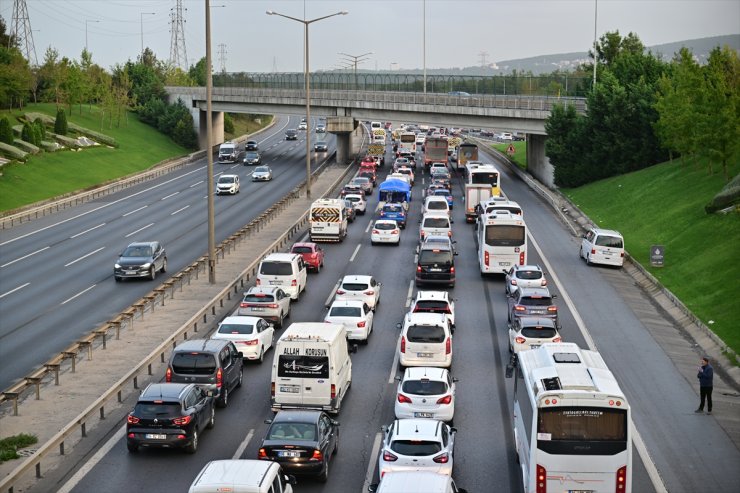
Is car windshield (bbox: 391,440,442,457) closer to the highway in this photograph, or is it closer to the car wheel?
the highway

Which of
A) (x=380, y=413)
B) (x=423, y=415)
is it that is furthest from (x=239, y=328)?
(x=423, y=415)

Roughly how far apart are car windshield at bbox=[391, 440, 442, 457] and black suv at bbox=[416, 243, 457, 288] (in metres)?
23.6

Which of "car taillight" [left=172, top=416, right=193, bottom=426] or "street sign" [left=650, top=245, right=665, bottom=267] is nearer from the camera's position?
"car taillight" [left=172, top=416, right=193, bottom=426]

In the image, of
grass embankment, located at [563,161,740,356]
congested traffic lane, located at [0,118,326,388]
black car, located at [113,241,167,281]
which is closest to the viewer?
congested traffic lane, located at [0,118,326,388]

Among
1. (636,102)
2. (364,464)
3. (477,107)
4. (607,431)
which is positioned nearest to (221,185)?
(477,107)

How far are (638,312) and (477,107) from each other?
157 feet

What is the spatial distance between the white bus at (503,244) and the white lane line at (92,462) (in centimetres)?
2447

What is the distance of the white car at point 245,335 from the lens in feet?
110

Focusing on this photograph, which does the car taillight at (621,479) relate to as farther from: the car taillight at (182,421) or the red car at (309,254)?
the red car at (309,254)

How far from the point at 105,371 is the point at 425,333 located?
1015 centimetres

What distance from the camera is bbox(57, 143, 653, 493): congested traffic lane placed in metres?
23.9

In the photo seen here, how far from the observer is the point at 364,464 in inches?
980

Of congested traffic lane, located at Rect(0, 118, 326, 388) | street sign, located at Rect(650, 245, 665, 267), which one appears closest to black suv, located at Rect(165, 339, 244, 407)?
congested traffic lane, located at Rect(0, 118, 326, 388)

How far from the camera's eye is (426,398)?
2684cm
